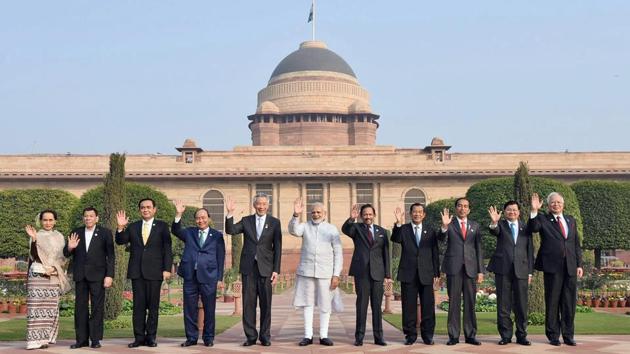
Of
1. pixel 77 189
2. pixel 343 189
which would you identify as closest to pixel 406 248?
pixel 343 189

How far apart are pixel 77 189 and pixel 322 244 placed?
40042 mm

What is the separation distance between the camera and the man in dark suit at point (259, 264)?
877 cm

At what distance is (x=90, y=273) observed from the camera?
28.6 ft

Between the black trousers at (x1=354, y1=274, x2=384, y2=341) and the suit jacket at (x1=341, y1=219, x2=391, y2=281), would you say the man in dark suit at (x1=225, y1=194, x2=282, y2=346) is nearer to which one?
the suit jacket at (x1=341, y1=219, x2=391, y2=281)

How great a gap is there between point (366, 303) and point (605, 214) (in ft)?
102

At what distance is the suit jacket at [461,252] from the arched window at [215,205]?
36670mm

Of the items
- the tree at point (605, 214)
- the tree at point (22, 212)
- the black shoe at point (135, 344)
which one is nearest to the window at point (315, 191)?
the tree at point (22, 212)

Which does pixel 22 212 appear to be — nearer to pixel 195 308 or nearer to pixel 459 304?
pixel 195 308

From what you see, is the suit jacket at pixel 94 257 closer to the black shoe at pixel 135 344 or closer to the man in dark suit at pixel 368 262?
the black shoe at pixel 135 344

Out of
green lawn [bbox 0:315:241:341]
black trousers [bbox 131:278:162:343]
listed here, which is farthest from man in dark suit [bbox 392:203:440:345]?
green lawn [bbox 0:315:241:341]

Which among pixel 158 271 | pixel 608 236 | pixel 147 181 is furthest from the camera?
pixel 147 181

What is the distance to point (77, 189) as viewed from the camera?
45406 millimetres

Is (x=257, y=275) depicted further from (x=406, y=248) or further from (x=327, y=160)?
(x=327, y=160)

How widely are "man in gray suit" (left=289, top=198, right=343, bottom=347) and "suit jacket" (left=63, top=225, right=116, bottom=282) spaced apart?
2.48 meters
